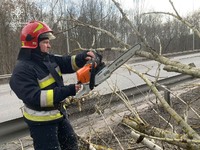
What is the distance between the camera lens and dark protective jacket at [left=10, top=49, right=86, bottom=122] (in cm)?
252

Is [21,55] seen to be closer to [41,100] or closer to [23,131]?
[41,100]

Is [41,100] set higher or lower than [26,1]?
lower

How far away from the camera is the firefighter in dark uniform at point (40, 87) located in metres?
2.52

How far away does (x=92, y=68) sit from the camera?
2615mm

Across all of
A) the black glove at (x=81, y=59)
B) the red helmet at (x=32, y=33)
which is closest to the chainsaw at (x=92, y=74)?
the black glove at (x=81, y=59)

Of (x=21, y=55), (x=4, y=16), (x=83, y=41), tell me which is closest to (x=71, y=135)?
(x=21, y=55)

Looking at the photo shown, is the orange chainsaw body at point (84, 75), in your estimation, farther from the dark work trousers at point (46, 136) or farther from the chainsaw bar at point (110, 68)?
A: the dark work trousers at point (46, 136)

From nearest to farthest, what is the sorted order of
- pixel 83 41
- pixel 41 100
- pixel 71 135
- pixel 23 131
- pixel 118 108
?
pixel 41 100
pixel 71 135
pixel 23 131
pixel 118 108
pixel 83 41

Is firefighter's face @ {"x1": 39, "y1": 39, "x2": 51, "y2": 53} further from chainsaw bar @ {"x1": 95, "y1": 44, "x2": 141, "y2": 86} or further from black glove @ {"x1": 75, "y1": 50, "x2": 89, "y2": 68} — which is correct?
chainsaw bar @ {"x1": 95, "y1": 44, "x2": 141, "y2": 86}

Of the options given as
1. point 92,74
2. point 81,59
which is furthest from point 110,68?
point 81,59

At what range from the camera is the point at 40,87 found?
2.66 m

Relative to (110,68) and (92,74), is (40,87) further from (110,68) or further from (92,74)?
(110,68)

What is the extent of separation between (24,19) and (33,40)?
1196cm

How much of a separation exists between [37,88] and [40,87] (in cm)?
12
